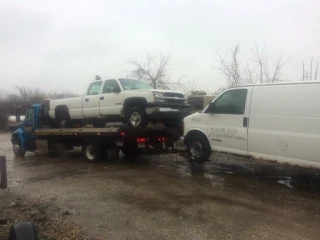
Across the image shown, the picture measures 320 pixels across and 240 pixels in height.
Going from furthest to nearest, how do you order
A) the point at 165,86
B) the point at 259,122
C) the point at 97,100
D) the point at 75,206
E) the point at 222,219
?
the point at 165,86, the point at 97,100, the point at 259,122, the point at 75,206, the point at 222,219

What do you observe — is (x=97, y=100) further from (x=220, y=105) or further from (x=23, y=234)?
(x=23, y=234)

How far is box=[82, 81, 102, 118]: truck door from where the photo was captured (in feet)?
33.9

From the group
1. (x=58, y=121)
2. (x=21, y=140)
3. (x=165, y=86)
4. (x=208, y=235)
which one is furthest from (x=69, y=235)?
(x=165, y=86)

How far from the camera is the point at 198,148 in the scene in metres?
8.14

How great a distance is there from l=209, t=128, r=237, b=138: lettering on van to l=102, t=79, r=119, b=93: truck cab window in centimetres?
357

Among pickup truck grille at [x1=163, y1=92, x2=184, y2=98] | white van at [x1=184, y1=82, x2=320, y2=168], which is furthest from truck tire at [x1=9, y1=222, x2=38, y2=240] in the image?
pickup truck grille at [x1=163, y1=92, x2=184, y2=98]

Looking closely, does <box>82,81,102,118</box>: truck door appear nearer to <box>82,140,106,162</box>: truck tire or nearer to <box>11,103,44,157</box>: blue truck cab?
<box>82,140,106,162</box>: truck tire

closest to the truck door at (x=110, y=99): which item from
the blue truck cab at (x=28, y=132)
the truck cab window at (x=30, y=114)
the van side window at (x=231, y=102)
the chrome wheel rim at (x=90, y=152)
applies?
the chrome wheel rim at (x=90, y=152)

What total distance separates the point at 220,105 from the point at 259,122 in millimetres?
1159

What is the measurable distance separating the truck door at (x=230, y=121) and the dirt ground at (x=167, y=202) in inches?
35.6

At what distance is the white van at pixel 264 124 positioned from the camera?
20.2ft

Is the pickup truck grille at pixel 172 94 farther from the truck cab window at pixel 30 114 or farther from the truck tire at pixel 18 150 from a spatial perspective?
the truck tire at pixel 18 150

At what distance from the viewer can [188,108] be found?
978 cm

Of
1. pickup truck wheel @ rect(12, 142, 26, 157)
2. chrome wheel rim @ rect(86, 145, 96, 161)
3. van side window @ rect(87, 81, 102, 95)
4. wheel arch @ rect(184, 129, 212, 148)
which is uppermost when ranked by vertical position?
van side window @ rect(87, 81, 102, 95)
